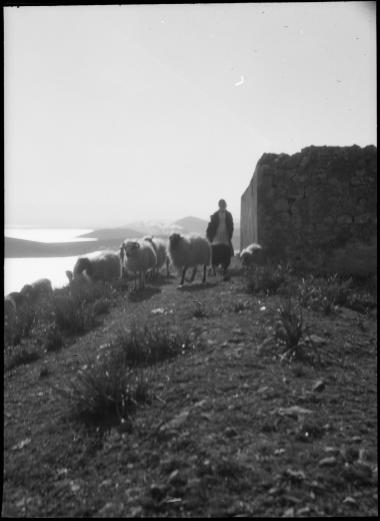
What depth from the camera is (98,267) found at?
1278 cm

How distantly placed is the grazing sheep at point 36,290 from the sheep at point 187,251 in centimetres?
450

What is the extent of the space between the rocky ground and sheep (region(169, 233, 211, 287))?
5279mm

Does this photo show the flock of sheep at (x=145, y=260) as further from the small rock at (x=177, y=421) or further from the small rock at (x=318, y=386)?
the small rock at (x=177, y=421)

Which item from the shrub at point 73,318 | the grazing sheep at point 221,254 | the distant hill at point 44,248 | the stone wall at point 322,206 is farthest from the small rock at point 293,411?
the distant hill at point 44,248

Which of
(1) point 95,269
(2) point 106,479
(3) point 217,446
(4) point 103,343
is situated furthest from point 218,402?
(1) point 95,269

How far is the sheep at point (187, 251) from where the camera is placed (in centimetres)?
1077

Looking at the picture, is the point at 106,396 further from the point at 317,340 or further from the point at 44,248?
the point at 44,248

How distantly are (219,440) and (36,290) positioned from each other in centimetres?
1175

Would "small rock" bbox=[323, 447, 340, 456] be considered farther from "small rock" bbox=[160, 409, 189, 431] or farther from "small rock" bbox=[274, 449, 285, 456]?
"small rock" bbox=[160, 409, 189, 431]

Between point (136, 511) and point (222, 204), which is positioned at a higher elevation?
point (222, 204)

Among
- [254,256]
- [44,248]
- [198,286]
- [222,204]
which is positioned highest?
[222,204]

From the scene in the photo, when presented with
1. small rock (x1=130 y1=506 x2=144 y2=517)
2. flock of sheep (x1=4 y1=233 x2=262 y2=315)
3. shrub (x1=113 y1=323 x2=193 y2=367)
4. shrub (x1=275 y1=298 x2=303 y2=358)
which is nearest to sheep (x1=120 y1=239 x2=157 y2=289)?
flock of sheep (x1=4 y1=233 x2=262 y2=315)

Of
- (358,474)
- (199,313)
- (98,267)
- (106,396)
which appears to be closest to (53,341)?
(199,313)

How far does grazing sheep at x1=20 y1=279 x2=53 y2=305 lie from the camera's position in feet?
41.6
